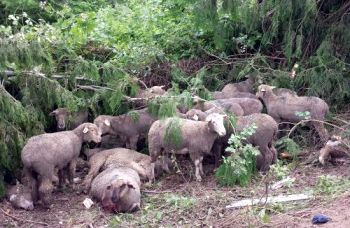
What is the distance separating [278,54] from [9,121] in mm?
5456

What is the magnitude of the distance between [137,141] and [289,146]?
251 centimetres

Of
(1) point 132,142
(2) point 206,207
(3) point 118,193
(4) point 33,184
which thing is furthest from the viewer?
(1) point 132,142

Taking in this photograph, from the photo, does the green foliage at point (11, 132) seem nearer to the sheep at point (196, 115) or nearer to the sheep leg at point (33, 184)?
the sheep leg at point (33, 184)

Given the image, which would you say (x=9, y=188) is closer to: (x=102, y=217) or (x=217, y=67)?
(x=102, y=217)

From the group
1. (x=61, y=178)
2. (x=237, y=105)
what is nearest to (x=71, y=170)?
(x=61, y=178)

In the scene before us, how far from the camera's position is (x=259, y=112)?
10883 millimetres

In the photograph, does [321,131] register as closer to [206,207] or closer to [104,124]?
[206,207]

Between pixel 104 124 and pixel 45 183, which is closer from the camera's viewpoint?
pixel 45 183

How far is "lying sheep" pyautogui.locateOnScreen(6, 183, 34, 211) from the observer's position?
926 cm

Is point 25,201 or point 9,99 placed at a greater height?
point 9,99

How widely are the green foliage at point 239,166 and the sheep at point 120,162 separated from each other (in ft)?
3.72

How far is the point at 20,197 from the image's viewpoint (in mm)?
9328

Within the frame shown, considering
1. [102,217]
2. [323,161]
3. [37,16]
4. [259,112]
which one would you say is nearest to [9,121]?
[102,217]

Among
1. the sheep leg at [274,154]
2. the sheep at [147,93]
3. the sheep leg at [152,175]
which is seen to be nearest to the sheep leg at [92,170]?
the sheep leg at [152,175]
